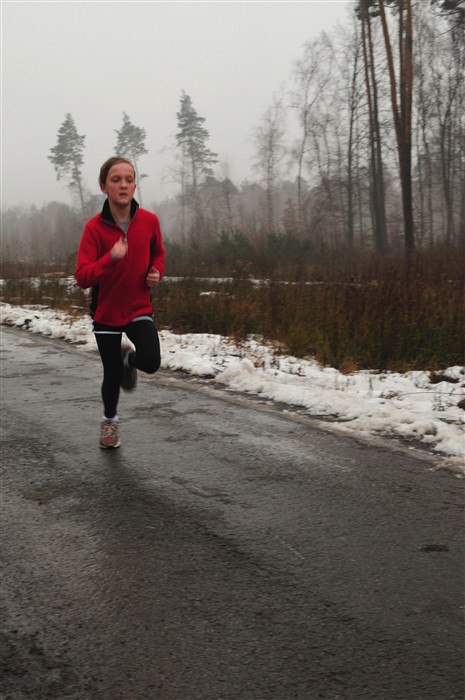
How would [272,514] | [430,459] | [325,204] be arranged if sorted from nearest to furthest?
[272,514]
[430,459]
[325,204]

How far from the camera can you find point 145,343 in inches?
181

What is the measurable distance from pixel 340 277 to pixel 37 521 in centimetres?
994

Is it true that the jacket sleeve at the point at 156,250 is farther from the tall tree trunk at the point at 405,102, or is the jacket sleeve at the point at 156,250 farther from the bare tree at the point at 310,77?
the bare tree at the point at 310,77

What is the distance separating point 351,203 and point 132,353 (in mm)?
35201

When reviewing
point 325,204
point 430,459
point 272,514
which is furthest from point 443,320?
point 325,204

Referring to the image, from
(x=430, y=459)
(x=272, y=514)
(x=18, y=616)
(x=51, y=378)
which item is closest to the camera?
(x=18, y=616)

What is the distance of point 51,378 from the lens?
752 cm

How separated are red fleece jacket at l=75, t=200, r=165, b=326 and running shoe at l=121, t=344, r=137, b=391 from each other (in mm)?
281

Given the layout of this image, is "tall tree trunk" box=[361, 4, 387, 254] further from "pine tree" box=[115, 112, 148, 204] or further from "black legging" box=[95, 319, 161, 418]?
"pine tree" box=[115, 112, 148, 204]

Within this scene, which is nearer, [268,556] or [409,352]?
[268,556]

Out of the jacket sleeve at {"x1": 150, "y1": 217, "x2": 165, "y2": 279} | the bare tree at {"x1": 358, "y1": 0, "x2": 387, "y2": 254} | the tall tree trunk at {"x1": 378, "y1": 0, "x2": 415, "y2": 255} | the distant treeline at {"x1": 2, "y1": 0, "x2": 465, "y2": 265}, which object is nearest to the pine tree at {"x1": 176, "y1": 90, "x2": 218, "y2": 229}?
the distant treeline at {"x1": 2, "y1": 0, "x2": 465, "y2": 265}

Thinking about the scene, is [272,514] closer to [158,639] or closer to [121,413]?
[158,639]

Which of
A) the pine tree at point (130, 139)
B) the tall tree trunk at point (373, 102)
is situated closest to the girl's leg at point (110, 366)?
the tall tree trunk at point (373, 102)

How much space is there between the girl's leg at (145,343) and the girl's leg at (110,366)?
0.12 metres
